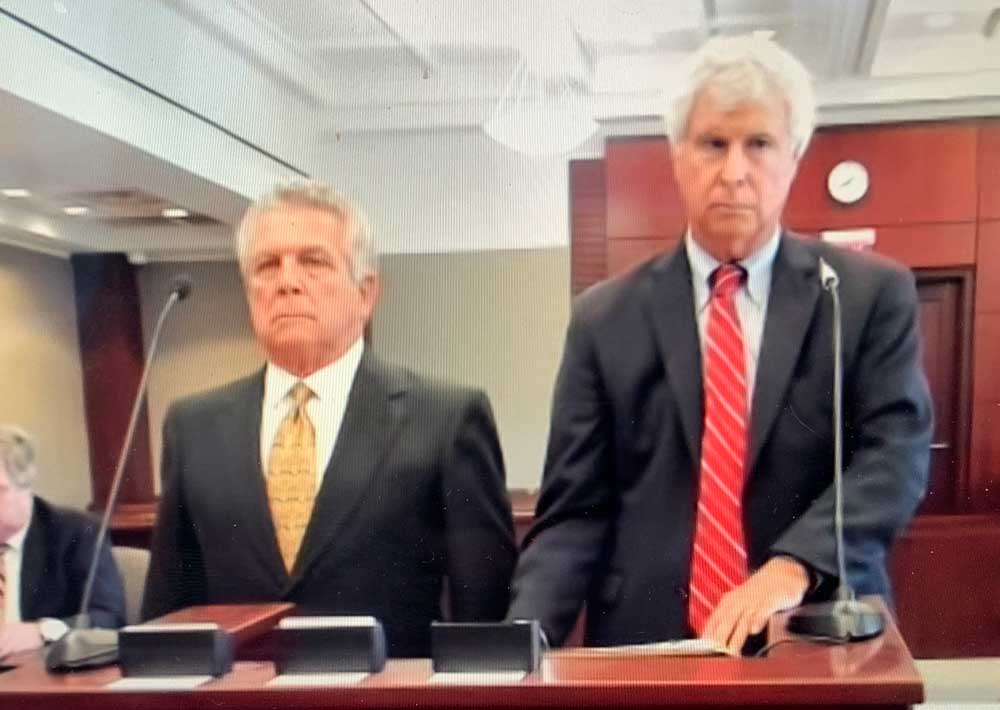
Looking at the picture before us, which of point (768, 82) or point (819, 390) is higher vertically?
point (768, 82)

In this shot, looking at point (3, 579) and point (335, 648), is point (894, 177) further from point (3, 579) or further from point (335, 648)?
point (3, 579)

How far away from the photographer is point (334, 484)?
3.40ft

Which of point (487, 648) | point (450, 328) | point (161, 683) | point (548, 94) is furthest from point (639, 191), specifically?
point (161, 683)

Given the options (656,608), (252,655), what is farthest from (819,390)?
(252,655)

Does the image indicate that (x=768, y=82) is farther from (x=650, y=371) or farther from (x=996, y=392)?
(x=996, y=392)

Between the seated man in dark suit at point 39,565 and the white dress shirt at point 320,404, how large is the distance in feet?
0.86

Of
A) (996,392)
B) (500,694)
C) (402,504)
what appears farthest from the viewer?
(996,392)

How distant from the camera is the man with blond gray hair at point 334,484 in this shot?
103cm

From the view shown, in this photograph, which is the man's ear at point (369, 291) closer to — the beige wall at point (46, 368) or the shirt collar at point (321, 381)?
the shirt collar at point (321, 381)

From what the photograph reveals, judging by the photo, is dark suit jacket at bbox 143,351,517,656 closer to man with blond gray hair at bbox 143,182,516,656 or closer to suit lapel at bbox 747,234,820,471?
man with blond gray hair at bbox 143,182,516,656

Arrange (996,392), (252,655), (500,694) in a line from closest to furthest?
(500,694) < (252,655) < (996,392)

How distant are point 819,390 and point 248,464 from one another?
613 millimetres

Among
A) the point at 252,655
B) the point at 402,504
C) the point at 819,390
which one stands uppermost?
the point at 819,390

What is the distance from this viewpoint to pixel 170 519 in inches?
41.8
